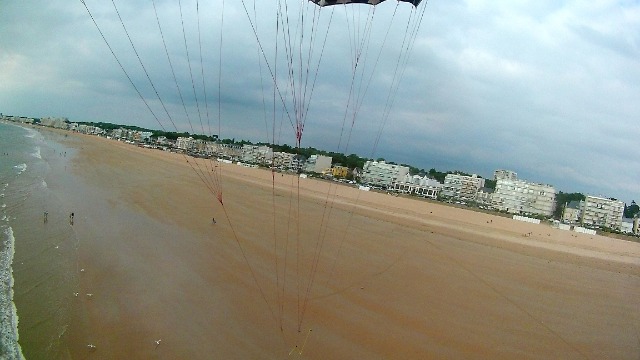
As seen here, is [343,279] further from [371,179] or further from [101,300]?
[371,179]

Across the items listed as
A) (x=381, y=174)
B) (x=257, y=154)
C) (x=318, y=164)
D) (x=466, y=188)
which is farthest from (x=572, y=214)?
(x=257, y=154)

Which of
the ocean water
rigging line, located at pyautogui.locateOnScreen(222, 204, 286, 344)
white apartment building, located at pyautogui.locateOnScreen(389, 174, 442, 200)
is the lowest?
the ocean water

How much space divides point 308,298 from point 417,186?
304 feet

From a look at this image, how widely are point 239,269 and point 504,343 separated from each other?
5.78 m

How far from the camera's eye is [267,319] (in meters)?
6.98

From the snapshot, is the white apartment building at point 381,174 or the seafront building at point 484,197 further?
the white apartment building at point 381,174

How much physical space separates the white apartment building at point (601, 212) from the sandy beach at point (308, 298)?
80.3 meters

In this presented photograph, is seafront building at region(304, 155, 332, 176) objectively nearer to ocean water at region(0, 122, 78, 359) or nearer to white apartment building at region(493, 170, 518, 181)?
white apartment building at region(493, 170, 518, 181)

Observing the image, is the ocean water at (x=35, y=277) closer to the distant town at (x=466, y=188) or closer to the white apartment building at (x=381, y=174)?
the distant town at (x=466, y=188)

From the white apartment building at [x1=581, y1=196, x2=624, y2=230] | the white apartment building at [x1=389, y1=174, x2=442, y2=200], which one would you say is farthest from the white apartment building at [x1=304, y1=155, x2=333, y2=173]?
the white apartment building at [x1=581, y1=196, x2=624, y2=230]

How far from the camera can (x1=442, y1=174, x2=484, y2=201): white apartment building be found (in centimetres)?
10378

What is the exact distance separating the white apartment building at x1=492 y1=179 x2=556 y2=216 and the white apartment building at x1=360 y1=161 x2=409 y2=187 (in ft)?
78.0

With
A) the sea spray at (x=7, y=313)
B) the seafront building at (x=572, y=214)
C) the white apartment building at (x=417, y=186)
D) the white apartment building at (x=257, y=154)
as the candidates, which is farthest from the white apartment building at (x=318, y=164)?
the sea spray at (x=7, y=313)

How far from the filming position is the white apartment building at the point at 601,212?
273 ft
